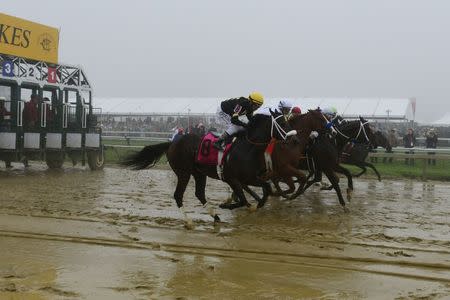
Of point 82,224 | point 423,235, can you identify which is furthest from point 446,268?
point 82,224

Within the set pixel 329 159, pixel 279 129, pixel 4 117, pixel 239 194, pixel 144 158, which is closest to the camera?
pixel 239 194

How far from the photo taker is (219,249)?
6422 millimetres

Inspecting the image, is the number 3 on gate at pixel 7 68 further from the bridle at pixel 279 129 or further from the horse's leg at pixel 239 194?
the bridle at pixel 279 129

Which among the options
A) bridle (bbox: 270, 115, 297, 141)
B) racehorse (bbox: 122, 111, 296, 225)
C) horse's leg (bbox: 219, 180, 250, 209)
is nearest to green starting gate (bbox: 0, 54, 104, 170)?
racehorse (bbox: 122, 111, 296, 225)

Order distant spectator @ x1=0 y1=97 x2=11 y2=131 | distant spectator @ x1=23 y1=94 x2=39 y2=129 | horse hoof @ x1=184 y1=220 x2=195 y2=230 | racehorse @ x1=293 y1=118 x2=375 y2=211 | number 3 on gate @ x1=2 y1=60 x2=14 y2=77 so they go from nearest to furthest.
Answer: horse hoof @ x1=184 y1=220 x2=195 y2=230, racehorse @ x1=293 y1=118 x2=375 y2=211, distant spectator @ x1=0 y1=97 x2=11 y2=131, number 3 on gate @ x1=2 y1=60 x2=14 y2=77, distant spectator @ x1=23 y1=94 x2=39 y2=129

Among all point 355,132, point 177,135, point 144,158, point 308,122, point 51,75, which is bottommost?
point 144,158

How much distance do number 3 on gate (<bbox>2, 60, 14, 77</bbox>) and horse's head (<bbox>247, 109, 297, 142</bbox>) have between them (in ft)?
30.4

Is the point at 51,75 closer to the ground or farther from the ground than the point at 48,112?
farther from the ground

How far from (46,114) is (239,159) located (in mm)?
9673

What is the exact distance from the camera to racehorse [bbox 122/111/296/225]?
8281mm

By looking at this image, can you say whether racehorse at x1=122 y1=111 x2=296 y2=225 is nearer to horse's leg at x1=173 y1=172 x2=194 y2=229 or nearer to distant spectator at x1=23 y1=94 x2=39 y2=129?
horse's leg at x1=173 y1=172 x2=194 y2=229

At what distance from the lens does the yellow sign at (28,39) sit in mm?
15086

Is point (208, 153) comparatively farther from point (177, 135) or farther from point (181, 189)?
point (177, 135)

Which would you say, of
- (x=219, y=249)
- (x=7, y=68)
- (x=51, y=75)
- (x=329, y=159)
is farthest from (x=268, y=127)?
(x=51, y=75)
